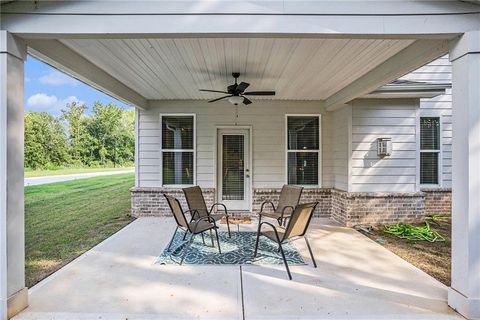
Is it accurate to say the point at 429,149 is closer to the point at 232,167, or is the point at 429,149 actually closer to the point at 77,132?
the point at 232,167

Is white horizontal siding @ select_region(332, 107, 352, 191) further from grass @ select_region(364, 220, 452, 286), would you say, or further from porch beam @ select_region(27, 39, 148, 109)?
porch beam @ select_region(27, 39, 148, 109)

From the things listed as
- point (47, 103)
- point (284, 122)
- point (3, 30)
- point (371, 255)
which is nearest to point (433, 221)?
point (371, 255)

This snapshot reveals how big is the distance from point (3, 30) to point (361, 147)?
5.92m

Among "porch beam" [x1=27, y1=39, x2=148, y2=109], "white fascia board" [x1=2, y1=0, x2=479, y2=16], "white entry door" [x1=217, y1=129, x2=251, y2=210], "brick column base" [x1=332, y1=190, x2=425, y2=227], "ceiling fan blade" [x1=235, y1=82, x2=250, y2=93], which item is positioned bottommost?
"brick column base" [x1=332, y1=190, x2=425, y2=227]

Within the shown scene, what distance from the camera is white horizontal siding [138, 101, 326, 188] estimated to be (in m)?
7.06

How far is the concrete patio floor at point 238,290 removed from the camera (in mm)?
2672

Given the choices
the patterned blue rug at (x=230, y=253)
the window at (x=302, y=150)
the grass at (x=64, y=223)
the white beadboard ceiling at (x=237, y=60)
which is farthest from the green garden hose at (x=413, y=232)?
the grass at (x=64, y=223)

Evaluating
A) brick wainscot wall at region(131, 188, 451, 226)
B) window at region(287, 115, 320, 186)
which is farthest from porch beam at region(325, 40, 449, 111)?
brick wainscot wall at region(131, 188, 451, 226)

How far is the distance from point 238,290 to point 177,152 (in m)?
4.60

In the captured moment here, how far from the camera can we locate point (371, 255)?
4238 millimetres

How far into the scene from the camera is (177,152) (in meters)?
7.13

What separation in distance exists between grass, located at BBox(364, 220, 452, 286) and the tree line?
2259 centimetres

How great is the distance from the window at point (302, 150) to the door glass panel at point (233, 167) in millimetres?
1206

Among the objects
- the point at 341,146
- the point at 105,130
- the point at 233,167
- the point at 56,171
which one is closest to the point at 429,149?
the point at 341,146
